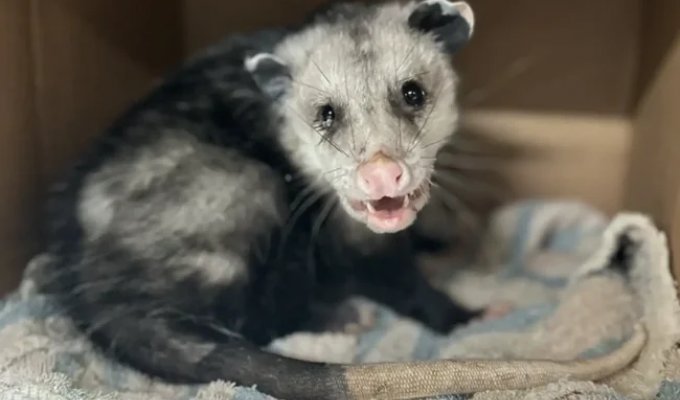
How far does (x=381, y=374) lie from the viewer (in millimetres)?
1188

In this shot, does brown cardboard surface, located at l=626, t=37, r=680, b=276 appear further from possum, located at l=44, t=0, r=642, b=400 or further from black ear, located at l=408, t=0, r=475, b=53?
black ear, located at l=408, t=0, r=475, b=53

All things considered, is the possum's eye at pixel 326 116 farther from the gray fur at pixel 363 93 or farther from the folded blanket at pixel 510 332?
the folded blanket at pixel 510 332

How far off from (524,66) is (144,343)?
3.20 ft

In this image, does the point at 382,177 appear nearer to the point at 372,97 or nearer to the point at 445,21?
the point at 372,97

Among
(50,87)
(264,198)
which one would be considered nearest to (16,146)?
(50,87)

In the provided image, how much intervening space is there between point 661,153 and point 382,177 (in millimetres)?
573

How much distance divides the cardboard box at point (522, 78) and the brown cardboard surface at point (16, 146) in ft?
0.04

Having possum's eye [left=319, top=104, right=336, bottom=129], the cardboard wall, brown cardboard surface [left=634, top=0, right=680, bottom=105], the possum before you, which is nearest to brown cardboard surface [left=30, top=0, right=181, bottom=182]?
the cardboard wall

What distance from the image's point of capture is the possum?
52.6 inches

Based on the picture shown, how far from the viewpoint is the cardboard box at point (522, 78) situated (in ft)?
5.23

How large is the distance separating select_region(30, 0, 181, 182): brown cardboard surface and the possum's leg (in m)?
0.54

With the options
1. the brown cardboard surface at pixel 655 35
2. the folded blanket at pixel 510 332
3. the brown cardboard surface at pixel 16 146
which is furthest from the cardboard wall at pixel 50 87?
the brown cardboard surface at pixel 655 35

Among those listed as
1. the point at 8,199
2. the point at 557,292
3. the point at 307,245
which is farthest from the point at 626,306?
the point at 8,199

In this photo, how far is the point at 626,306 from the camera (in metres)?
1.49
